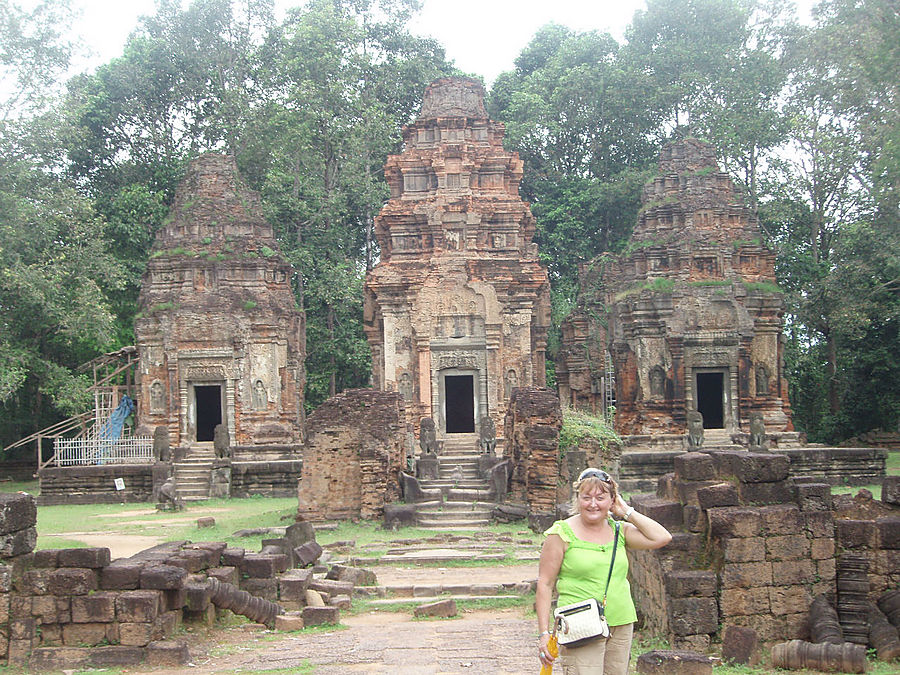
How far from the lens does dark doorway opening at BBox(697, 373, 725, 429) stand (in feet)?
91.8

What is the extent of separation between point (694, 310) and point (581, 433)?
921cm

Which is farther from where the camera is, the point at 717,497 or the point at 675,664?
the point at 717,497

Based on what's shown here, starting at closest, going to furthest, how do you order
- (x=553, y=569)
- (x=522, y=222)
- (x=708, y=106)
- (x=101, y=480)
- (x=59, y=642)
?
(x=553, y=569) → (x=59, y=642) → (x=101, y=480) → (x=522, y=222) → (x=708, y=106)

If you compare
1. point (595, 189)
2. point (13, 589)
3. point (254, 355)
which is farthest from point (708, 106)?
point (13, 589)

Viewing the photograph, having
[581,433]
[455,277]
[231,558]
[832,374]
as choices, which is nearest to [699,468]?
[231,558]

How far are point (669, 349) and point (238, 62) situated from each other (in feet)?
69.7

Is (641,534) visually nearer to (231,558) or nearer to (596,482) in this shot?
(596,482)

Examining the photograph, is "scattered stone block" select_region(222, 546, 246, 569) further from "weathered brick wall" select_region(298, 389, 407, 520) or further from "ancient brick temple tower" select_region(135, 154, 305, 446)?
"ancient brick temple tower" select_region(135, 154, 305, 446)

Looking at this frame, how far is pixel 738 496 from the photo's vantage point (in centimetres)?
802

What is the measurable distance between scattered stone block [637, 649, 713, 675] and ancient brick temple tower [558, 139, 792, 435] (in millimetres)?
18983

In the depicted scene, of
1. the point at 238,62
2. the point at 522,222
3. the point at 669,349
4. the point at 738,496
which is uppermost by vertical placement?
the point at 238,62

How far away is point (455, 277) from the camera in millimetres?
23062

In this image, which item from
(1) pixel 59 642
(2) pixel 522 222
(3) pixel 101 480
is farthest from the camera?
(2) pixel 522 222

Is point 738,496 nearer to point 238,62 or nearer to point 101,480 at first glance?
point 101,480
